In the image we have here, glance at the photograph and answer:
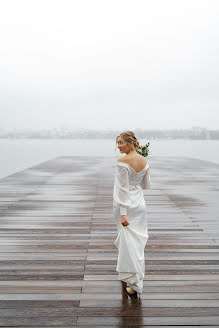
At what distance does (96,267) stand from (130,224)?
102 centimetres

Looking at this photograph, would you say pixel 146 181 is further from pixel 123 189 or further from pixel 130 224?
pixel 130 224

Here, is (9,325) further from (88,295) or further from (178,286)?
(178,286)

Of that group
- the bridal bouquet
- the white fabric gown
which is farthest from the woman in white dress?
the bridal bouquet

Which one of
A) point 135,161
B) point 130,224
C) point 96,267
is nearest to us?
point 135,161

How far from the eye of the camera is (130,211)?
11.0 ft

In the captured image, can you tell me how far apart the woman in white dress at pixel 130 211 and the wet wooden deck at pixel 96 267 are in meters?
0.28

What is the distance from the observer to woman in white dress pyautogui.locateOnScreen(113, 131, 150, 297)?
327 cm

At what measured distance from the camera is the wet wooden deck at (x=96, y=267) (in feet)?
10.2

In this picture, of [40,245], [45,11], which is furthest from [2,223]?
[45,11]

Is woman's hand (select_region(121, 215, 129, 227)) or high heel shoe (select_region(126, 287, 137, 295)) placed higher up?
woman's hand (select_region(121, 215, 129, 227))

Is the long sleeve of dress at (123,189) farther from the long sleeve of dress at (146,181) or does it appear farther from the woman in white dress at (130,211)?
the long sleeve of dress at (146,181)

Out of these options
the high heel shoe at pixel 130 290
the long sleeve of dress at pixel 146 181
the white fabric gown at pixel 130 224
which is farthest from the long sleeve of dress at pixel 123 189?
the high heel shoe at pixel 130 290

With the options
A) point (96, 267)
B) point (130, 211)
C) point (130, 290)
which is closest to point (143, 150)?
point (130, 211)

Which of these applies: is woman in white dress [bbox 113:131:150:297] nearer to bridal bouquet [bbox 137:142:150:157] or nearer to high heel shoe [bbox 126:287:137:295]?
high heel shoe [bbox 126:287:137:295]
